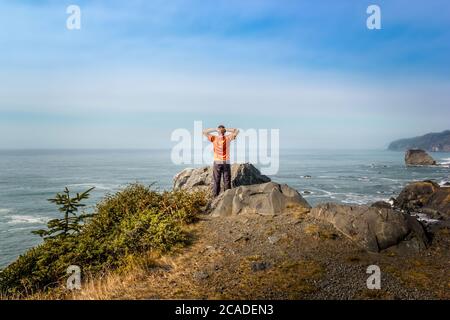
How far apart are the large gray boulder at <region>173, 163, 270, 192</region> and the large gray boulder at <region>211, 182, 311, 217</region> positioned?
688 cm

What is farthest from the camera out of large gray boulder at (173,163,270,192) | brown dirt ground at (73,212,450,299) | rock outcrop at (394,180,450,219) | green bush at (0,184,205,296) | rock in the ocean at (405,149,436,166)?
rock in the ocean at (405,149,436,166)

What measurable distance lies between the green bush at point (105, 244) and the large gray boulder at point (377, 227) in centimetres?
546

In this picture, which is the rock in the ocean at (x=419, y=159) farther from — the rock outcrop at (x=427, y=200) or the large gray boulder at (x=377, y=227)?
the large gray boulder at (x=377, y=227)

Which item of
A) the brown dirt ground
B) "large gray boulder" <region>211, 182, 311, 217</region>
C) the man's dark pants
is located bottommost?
the brown dirt ground

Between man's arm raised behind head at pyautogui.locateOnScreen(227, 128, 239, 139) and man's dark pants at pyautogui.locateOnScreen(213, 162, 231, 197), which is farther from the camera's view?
man's dark pants at pyautogui.locateOnScreen(213, 162, 231, 197)

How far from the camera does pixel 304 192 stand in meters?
62.4

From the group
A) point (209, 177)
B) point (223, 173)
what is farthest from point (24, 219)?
point (223, 173)

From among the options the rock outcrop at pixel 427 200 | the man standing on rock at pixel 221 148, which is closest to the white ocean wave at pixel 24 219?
the man standing on rock at pixel 221 148

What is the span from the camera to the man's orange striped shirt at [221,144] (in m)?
15.5

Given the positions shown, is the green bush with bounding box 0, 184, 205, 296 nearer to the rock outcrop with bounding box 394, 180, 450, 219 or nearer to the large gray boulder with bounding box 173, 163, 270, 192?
the large gray boulder with bounding box 173, 163, 270, 192

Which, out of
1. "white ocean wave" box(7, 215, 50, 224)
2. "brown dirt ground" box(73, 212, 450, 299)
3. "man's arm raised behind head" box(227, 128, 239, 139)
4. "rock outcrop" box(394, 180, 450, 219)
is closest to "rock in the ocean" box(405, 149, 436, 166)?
"rock outcrop" box(394, 180, 450, 219)

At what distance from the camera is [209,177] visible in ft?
79.9

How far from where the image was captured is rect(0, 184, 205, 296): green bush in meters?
10.8

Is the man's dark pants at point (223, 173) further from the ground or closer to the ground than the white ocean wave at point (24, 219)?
further from the ground
